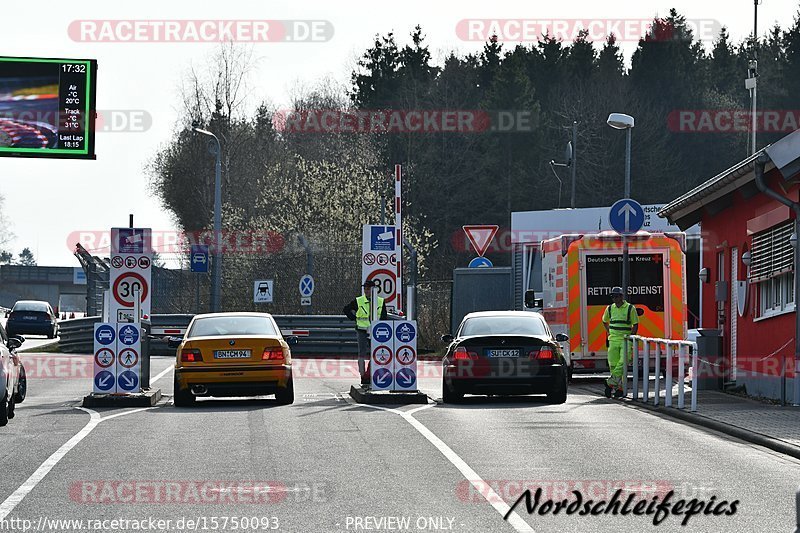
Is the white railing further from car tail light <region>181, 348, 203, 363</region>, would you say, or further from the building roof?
car tail light <region>181, 348, 203, 363</region>

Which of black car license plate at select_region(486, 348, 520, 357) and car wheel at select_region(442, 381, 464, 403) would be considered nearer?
black car license plate at select_region(486, 348, 520, 357)

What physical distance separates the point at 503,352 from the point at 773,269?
4794 millimetres

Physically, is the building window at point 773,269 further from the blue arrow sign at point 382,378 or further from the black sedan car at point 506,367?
the blue arrow sign at point 382,378

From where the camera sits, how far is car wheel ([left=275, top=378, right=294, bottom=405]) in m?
20.6

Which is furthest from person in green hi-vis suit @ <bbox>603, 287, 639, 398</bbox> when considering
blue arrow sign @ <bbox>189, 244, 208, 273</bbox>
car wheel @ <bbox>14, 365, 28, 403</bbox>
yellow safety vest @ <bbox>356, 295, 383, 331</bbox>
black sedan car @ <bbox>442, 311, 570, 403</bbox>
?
blue arrow sign @ <bbox>189, 244, 208, 273</bbox>

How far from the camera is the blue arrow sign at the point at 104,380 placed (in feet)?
69.6

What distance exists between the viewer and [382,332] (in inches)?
854

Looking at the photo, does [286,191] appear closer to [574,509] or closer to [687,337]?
[687,337]

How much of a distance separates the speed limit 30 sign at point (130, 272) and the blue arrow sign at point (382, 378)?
12.8 feet

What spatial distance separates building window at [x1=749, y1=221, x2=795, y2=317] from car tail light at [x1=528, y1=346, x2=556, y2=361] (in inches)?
143

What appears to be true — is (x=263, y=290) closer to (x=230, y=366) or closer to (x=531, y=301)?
(x=531, y=301)

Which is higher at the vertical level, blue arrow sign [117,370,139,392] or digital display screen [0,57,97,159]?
digital display screen [0,57,97,159]

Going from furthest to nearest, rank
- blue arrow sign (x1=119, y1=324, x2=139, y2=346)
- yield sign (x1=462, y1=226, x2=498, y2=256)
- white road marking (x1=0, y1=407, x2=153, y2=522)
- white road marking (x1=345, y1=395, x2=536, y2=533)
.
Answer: yield sign (x1=462, y1=226, x2=498, y2=256), blue arrow sign (x1=119, y1=324, x2=139, y2=346), white road marking (x1=0, y1=407, x2=153, y2=522), white road marking (x1=345, y1=395, x2=536, y2=533)

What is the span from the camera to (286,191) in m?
61.2
